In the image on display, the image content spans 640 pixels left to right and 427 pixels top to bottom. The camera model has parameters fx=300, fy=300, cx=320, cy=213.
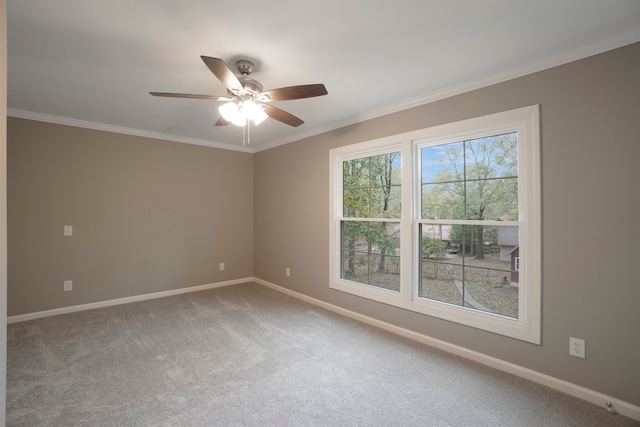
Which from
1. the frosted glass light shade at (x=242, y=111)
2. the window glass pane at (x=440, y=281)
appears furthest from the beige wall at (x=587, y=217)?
the frosted glass light shade at (x=242, y=111)

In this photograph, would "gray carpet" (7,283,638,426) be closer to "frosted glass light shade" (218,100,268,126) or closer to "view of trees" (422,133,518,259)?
"view of trees" (422,133,518,259)

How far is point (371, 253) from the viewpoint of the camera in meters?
3.57

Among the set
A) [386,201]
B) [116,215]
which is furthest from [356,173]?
[116,215]

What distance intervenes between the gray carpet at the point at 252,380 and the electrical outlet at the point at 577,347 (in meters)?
0.30

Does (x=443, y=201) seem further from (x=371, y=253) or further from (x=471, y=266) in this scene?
(x=371, y=253)

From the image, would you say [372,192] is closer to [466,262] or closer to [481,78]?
[466,262]

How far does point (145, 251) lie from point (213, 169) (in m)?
1.58

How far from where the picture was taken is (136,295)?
13.7 feet

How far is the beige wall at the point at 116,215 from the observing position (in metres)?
3.48

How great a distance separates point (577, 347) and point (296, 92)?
2.64 metres

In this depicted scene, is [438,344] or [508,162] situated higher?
[508,162]

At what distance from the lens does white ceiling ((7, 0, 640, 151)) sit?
1674 millimetres

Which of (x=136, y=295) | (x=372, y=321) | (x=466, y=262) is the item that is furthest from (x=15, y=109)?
(x=466, y=262)

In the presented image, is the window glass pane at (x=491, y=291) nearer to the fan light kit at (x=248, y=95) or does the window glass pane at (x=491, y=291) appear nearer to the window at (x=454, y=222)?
the window at (x=454, y=222)
